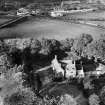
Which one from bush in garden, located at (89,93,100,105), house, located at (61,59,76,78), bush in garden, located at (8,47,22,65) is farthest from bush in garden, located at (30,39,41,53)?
bush in garden, located at (89,93,100,105)

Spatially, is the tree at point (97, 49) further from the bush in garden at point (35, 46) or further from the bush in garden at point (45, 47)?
the bush in garden at point (35, 46)

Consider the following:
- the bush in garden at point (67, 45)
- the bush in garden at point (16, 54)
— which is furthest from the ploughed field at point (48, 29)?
the bush in garden at point (16, 54)

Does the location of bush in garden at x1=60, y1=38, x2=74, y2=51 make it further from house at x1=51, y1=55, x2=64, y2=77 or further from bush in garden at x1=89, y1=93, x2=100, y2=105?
bush in garden at x1=89, y1=93, x2=100, y2=105

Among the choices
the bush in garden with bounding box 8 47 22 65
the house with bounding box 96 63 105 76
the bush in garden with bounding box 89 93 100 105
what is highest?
the bush in garden with bounding box 8 47 22 65

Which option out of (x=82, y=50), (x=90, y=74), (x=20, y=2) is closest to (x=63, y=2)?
(x=20, y=2)

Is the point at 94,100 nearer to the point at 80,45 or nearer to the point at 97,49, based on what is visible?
the point at 97,49

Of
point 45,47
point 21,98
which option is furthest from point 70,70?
point 21,98

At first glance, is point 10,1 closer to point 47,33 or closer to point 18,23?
point 18,23

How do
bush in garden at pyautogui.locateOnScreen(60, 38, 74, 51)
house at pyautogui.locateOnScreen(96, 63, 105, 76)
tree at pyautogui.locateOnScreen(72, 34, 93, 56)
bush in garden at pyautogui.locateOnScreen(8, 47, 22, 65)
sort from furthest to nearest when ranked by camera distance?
bush in garden at pyautogui.locateOnScreen(60, 38, 74, 51)
tree at pyautogui.locateOnScreen(72, 34, 93, 56)
bush in garden at pyautogui.locateOnScreen(8, 47, 22, 65)
house at pyautogui.locateOnScreen(96, 63, 105, 76)

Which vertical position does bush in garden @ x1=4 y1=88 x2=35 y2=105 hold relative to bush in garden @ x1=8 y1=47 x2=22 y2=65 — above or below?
above

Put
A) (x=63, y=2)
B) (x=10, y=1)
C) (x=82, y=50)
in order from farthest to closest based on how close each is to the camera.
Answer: (x=63, y=2) < (x=10, y=1) < (x=82, y=50)
